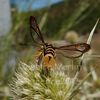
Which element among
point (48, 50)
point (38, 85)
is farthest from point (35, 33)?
point (38, 85)

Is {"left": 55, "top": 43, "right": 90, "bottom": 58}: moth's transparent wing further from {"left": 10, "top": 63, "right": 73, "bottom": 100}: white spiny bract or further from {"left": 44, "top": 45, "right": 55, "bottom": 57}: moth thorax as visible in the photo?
{"left": 10, "top": 63, "right": 73, "bottom": 100}: white spiny bract

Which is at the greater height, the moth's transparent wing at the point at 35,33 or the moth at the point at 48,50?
the moth's transparent wing at the point at 35,33

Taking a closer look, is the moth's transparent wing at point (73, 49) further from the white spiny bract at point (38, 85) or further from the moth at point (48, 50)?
the white spiny bract at point (38, 85)

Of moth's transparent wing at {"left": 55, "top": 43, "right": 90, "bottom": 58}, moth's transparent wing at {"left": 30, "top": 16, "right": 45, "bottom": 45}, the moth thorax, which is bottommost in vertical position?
moth's transparent wing at {"left": 55, "top": 43, "right": 90, "bottom": 58}

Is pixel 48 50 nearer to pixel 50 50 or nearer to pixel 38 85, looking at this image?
pixel 50 50

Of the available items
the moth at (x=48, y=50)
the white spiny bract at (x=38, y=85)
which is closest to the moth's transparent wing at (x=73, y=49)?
the moth at (x=48, y=50)

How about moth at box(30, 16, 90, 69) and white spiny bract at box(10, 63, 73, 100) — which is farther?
white spiny bract at box(10, 63, 73, 100)

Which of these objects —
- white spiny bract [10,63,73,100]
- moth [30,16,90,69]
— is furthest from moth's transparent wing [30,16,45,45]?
white spiny bract [10,63,73,100]

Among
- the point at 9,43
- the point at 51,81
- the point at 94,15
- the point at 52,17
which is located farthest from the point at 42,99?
the point at 52,17
